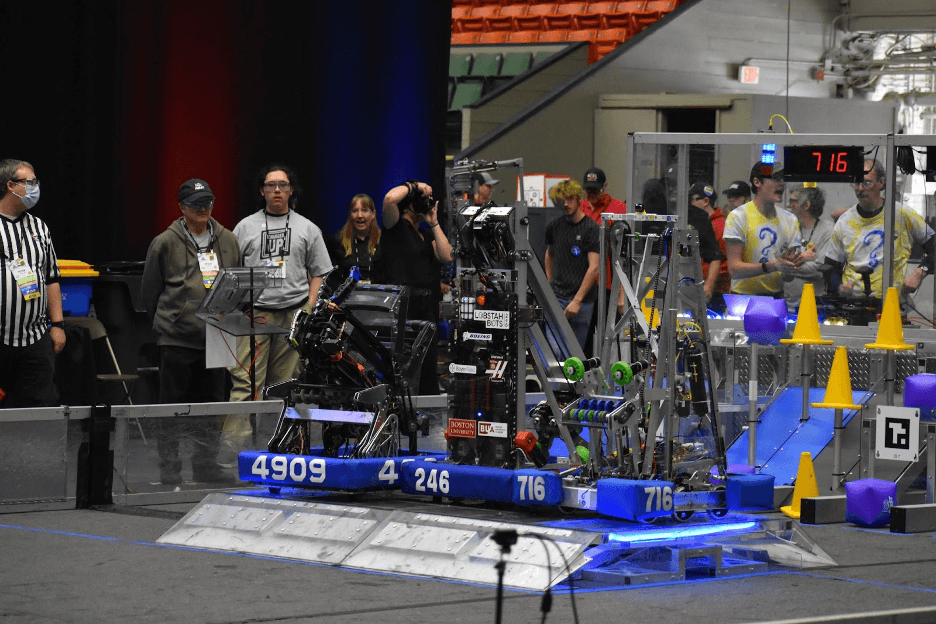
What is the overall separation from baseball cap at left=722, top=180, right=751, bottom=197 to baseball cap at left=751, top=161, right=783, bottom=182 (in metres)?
0.08

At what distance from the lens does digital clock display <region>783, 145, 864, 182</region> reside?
406 inches

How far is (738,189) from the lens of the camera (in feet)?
35.5

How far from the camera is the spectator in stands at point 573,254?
39.1 feet

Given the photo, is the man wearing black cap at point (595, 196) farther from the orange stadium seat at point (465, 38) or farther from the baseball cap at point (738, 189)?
the orange stadium seat at point (465, 38)

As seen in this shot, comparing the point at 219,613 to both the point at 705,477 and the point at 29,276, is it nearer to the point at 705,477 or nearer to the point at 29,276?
the point at 705,477

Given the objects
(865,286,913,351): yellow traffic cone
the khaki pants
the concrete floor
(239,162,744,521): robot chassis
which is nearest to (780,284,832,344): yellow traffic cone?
(865,286,913,351): yellow traffic cone

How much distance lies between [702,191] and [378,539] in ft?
16.3

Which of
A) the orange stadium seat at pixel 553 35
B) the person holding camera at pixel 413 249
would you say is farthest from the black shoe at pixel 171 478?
the orange stadium seat at pixel 553 35

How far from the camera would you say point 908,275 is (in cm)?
1014

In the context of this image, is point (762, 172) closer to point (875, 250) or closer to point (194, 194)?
point (875, 250)

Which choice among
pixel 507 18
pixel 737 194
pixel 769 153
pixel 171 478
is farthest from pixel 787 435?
pixel 507 18

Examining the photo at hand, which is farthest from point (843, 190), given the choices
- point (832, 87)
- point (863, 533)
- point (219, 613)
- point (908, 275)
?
point (832, 87)

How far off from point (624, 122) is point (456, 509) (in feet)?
39.3

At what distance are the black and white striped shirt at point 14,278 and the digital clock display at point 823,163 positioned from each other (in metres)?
5.16
